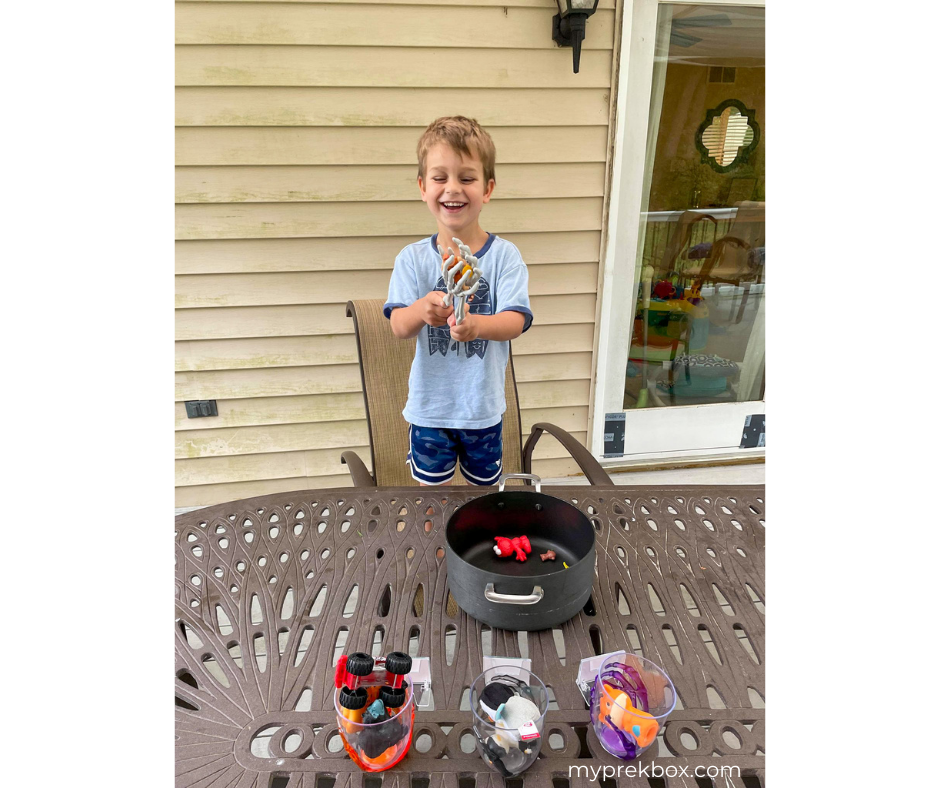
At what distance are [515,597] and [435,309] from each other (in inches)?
29.3

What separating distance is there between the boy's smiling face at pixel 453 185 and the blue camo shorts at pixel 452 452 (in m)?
0.63

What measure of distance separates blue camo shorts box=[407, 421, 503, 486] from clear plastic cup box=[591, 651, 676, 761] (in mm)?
1002

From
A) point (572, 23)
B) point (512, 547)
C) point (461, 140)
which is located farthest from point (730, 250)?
point (512, 547)

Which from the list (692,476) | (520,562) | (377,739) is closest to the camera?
(377,739)

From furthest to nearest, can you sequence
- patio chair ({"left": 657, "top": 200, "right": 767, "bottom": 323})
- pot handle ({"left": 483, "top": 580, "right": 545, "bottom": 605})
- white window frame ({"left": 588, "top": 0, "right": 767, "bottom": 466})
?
1. patio chair ({"left": 657, "top": 200, "right": 767, "bottom": 323})
2. white window frame ({"left": 588, "top": 0, "right": 767, "bottom": 466})
3. pot handle ({"left": 483, "top": 580, "right": 545, "bottom": 605})

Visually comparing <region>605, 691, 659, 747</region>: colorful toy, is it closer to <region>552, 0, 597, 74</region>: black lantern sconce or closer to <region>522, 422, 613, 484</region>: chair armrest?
<region>522, 422, 613, 484</region>: chair armrest

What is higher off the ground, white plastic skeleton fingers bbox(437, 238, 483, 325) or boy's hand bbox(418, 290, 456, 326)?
white plastic skeleton fingers bbox(437, 238, 483, 325)

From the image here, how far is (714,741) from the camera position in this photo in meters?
0.66

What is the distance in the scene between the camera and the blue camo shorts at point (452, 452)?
1711mm

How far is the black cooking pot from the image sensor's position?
2.64 ft

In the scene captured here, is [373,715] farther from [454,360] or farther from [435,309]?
[454,360]

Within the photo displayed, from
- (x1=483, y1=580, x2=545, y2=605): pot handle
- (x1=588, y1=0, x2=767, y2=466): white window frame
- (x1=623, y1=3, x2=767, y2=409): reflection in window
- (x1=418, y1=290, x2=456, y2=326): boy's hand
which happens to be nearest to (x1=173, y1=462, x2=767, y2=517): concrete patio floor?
(x1=588, y1=0, x2=767, y2=466): white window frame

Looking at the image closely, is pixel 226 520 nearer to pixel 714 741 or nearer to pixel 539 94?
pixel 714 741

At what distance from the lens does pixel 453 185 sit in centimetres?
138
